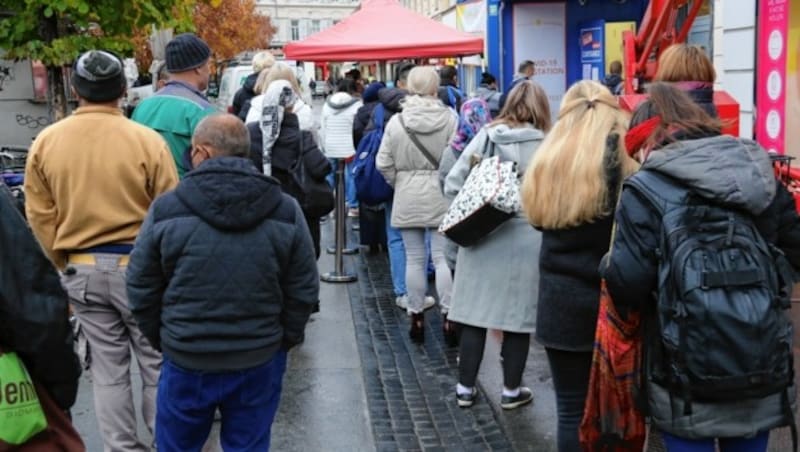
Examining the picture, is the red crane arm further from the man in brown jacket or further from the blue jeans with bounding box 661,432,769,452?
the blue jeans with bounding box 661,432,769,452

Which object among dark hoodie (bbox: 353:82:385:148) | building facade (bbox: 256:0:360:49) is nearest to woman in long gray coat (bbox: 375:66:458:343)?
dark hoodie (bbox: 353:82:385:148)

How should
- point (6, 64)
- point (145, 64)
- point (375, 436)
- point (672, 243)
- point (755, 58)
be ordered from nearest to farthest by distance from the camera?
1. point (672, 243)
2. point (375, 436)
3. point (755, 58)
4. point (6, 64)
5. point (145, 64)

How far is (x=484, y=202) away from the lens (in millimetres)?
4836

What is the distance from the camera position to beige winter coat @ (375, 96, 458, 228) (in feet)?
21.6

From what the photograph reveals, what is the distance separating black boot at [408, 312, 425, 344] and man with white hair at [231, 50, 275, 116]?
7.54 feet

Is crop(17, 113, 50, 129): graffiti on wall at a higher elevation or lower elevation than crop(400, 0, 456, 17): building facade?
lower

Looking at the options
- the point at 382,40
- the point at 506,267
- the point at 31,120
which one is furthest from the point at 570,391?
the point at 31,120

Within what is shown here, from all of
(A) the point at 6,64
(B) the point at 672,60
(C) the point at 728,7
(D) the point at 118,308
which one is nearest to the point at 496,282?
(B) the point at 672,60

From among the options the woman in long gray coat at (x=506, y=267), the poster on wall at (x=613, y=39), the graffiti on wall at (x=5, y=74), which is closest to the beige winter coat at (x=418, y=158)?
the woman in long gray coat at (x=506, y=267)

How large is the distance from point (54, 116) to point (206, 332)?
667cm

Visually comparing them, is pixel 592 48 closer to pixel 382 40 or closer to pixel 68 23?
pixel 382 40

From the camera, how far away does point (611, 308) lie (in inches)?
132

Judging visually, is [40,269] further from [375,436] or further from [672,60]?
[672,60]

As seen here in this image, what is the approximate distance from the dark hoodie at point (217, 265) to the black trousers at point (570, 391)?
1.24 meters
